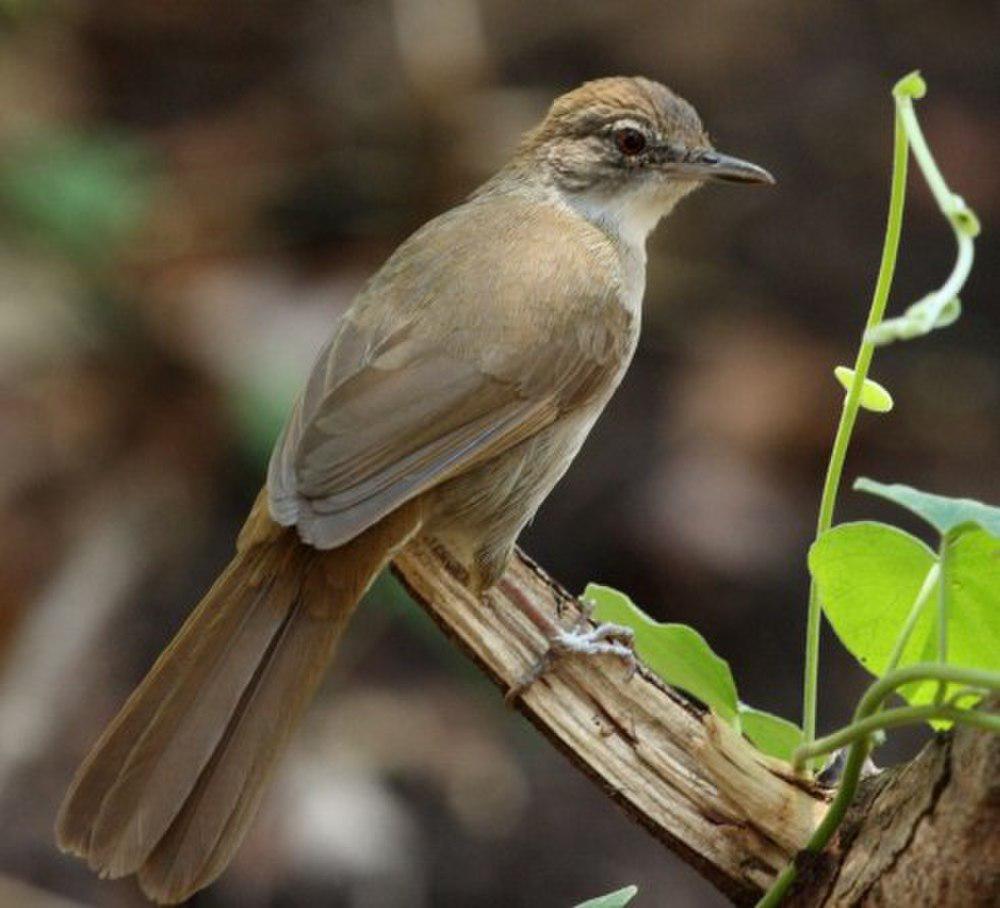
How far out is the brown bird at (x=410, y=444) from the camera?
300 centimetres

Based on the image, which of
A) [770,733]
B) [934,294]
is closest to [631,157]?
[770,733]

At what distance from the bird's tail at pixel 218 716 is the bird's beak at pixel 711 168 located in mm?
1213

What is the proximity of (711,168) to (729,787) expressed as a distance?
2015 millimetres

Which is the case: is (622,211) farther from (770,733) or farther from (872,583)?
(872,583)

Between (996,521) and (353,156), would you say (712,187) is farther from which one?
(996,521)

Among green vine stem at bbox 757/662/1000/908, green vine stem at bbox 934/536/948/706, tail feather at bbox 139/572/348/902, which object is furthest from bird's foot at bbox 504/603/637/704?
green vine stem at bbox 934/536/948/706

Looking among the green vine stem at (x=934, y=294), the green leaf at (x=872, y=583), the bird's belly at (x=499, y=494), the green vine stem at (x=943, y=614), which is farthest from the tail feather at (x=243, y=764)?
the green vine stem at (x=934, y=294)

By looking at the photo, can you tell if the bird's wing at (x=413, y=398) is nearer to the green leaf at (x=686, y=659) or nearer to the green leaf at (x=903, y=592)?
the green leaf at (x=686, y=659)

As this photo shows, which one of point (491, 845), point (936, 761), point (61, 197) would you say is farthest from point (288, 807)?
point (936, 761)

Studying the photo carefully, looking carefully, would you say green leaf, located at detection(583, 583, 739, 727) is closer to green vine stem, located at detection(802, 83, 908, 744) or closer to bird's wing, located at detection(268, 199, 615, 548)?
green vine stem, located at detection(802, 83, 908, 744)

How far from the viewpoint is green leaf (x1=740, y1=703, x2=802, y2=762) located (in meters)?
2.74

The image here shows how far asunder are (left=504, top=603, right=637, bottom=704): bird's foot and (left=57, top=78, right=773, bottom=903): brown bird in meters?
0.01

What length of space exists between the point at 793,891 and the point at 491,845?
9.93ft

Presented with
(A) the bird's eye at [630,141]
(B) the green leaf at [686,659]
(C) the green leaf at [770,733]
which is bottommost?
(C) the green leaf at [770,733]
